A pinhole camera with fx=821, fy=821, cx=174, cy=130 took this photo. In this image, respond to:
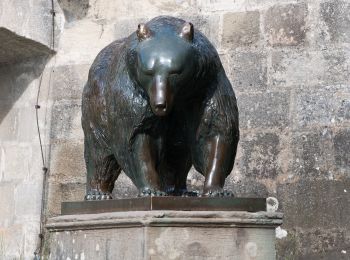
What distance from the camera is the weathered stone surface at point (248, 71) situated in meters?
6.00

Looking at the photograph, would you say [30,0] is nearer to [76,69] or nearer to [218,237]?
Answer: [76,69]

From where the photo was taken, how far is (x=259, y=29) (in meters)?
6.06

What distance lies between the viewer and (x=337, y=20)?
582 centimetres

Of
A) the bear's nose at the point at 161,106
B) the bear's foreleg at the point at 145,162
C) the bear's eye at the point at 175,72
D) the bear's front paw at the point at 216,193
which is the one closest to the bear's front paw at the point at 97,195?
the bear's foreleg at the point at 145,162

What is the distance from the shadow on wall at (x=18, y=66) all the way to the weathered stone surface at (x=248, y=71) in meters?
1.59

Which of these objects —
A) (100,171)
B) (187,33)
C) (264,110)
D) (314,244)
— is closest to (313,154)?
(264,110)

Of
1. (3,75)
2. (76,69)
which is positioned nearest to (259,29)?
(76,69)

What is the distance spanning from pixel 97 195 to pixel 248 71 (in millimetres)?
2222

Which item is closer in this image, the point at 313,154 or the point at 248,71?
the point at 313,154

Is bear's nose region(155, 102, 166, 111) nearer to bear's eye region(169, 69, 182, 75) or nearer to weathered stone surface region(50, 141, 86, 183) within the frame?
bear's eye region(169, 69, 182, 75)

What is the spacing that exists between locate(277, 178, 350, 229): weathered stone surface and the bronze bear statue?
1.83 m

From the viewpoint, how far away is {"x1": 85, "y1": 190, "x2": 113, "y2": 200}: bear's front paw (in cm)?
416

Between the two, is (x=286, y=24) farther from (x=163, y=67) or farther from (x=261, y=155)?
(x=163, y=67)

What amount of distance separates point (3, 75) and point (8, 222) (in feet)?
4.13
